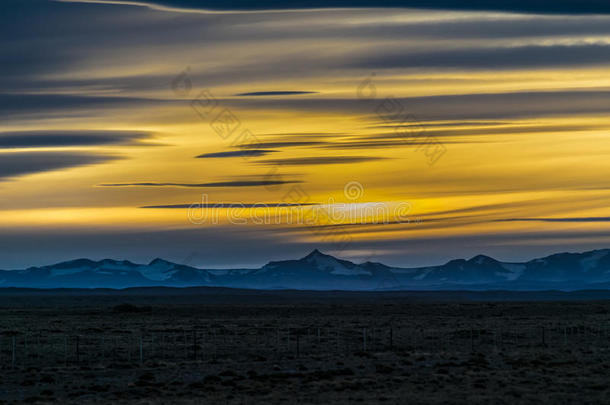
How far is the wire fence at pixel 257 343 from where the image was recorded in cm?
6212

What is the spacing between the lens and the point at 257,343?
242 feet

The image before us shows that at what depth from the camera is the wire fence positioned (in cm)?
6212

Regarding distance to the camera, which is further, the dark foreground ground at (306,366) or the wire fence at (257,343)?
the wire fence at (257,343)

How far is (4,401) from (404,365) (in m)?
23.9

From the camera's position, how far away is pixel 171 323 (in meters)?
106

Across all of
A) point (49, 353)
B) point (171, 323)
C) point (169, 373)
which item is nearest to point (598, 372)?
point (169, 373)

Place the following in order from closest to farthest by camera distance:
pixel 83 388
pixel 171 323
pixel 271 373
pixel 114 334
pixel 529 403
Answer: pixel 529 403 < pixel 83 388 < pixel 271 373 < pixel 114 334 < pixel 171 323

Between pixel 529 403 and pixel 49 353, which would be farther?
pixel 49 353

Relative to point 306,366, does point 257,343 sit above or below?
above

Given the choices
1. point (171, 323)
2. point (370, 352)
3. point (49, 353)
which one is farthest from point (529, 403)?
point (171, 323)

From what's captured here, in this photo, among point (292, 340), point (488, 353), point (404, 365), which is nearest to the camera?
point (404, 365)

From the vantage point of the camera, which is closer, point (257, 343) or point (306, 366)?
point (306, 366)

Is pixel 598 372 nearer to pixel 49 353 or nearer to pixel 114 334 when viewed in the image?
pixel 49 353

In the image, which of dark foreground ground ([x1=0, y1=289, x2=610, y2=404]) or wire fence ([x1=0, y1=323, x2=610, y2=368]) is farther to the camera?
wire fence ([x1=0, y1=323, x2=610, y2=368])
